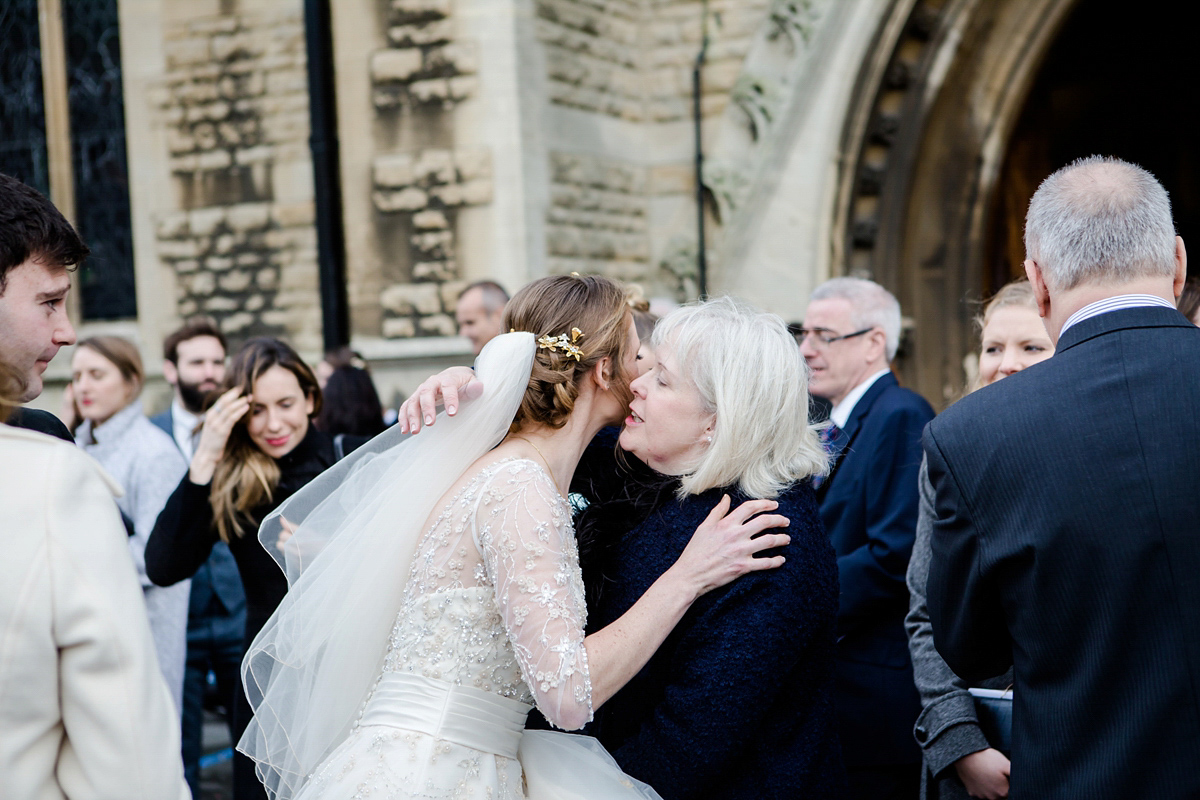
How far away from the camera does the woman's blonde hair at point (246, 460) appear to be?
3.78 metres

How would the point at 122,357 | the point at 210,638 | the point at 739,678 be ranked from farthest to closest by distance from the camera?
the point at 122,357 < the point at 210,638 < the point at 739,678

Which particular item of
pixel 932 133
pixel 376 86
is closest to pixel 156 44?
pixel 376 86

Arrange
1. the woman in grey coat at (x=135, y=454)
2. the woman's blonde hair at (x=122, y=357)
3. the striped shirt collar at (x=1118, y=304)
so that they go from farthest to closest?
the woman's blonde hair at (x=122, y=357) < the woman in grey coat at (x=135, y=454) < the striped shirt collar at (x=1118, y=304)

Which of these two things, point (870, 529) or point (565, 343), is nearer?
point (565, 343)

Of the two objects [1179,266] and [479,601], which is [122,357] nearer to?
[479,601]

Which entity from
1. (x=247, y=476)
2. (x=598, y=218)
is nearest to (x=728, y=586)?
(x=247, y=476)

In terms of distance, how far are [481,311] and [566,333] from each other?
3403 millimetres

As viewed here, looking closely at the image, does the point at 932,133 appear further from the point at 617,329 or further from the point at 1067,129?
the point at 617,329

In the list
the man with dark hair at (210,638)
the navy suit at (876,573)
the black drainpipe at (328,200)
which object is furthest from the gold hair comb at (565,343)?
the black drainpipe at (328,200)

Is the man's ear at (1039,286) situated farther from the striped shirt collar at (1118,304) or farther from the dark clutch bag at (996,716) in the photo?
the dark clutch bag at (996,716)

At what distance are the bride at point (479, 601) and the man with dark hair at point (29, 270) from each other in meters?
0.82

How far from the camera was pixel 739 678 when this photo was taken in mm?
2252

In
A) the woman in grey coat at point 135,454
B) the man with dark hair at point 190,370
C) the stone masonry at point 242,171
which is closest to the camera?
the woman in grey coat at point 135,454

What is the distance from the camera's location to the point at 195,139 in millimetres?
8812
